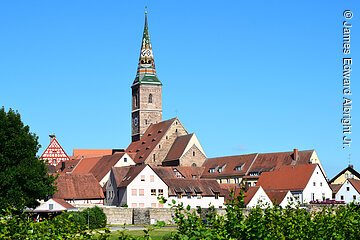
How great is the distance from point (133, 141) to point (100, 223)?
230 feet

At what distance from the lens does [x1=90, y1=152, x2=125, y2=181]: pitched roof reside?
8988cm

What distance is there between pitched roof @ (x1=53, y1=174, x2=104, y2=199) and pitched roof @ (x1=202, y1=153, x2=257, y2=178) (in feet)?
80.5

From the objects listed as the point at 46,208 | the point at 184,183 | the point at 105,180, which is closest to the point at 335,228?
the point at 46,208

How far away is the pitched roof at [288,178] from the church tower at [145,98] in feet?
134

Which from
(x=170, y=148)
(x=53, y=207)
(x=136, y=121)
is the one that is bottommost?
A: (x=53, y=207)

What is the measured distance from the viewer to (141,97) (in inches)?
4904

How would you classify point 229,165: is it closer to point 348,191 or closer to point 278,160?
point 278,160

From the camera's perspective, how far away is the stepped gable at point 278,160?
3556 inches

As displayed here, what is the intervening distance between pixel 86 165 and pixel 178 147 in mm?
14596

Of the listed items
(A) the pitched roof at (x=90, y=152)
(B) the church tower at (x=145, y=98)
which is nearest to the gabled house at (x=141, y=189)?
(B) the church tower at (x=145, y=98)

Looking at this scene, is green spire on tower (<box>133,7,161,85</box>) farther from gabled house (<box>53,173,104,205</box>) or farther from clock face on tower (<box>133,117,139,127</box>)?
gabled house (<box>53,173,104,205</box>)

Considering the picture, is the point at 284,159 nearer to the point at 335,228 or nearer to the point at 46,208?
the point at 46,208

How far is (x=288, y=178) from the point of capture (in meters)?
82.1

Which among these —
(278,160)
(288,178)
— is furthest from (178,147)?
(288,178)
